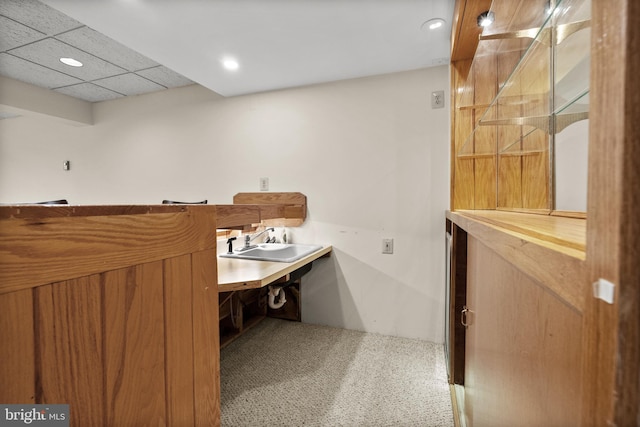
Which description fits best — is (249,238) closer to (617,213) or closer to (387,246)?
(387,246)

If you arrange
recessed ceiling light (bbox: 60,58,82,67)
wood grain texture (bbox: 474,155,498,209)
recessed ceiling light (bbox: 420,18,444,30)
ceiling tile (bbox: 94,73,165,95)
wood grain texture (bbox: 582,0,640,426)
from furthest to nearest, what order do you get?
ceiling tile (bbox: 94,73,165,95), recessed ceiling light (bbox: 60,58,82,67), wood grain texture (bbox: 474,155,498,209), recessed ceiling light (bbox: 420,18,444,30), wood grain texture (bbox: 582,0,640,426)

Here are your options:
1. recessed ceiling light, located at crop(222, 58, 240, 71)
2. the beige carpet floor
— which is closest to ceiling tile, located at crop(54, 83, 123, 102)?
recessed ceiling light, located at crop(222, 58, 240, 71)

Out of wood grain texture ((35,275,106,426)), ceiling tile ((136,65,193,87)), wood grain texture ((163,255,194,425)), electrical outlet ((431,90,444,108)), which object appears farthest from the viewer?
ceiling tile ((136,65,193,87))

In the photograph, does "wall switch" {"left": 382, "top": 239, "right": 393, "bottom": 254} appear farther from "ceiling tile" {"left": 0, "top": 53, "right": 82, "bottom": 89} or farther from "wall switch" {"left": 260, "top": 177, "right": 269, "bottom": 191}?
"ceiling tile" {"left": 0, "top": 53, "right": 82, "bottom": 89}

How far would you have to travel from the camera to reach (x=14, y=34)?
1910mm

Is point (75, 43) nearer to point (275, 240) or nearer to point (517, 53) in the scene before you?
point (275, 240)

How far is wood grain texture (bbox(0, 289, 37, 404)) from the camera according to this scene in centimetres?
37

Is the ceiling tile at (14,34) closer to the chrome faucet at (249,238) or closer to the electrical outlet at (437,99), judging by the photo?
the chrome faucet at (249,238)

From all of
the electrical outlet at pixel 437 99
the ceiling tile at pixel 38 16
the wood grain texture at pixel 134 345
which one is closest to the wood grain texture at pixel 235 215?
the wood grain texture at pixel 134 345

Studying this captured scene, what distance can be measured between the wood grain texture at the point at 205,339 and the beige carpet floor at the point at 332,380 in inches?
31.4

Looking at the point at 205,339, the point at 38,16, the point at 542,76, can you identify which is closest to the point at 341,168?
the point at 542,76

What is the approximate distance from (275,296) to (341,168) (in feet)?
4.17

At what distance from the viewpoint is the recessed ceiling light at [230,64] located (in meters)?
1.93

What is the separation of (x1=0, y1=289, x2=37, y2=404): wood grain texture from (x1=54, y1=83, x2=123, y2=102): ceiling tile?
3.31 m
